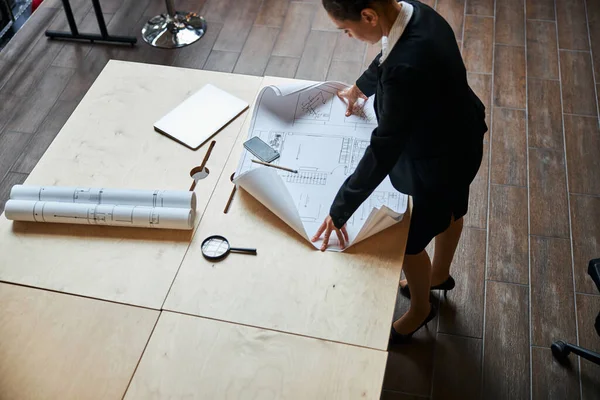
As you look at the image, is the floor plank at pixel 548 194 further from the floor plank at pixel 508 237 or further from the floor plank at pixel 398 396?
the floor plank at pixel 398 396

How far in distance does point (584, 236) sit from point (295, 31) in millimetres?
1730

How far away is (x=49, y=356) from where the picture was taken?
4.53ft

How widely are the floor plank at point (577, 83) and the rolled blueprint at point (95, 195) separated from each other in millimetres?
2047

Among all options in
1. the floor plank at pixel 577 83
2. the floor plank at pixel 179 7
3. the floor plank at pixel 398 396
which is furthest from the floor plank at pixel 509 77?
the floor plank at pixel 179 7

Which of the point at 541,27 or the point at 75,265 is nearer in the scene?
the point at 75,265

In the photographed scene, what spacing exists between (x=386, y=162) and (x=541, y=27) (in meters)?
2.30

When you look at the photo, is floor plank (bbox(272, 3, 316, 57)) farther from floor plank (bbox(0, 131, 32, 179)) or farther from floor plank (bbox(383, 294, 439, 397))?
floor plank (bbox(383, 294, 439, 397))

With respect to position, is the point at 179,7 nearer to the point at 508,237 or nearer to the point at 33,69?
the point at 33,69

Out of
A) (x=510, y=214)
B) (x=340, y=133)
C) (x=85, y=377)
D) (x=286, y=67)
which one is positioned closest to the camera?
(x=85, y=377)

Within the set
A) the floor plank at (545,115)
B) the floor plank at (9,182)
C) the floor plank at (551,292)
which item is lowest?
the floor plank at (551,292)

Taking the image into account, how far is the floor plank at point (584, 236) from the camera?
231cm

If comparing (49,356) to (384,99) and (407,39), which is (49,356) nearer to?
(384,99)

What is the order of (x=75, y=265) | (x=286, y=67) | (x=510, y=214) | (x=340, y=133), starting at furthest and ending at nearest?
(x=286, y=67)
(x=510, y=214)
(x=340, y=133)
(x=75, y=265)

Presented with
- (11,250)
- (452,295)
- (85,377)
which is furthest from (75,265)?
(452,295)
